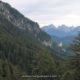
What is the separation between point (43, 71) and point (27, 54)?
394ft

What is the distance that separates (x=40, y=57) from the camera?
73188 millimetres

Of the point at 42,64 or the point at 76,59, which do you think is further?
the point at 42,64

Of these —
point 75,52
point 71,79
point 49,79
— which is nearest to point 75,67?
point 75,52

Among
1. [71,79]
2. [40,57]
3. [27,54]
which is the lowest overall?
[71,79]

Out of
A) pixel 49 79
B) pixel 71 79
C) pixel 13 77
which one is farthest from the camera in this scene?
pixel 13 77

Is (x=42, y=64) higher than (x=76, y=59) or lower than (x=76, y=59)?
higher

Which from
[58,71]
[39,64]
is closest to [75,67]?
[58,71]

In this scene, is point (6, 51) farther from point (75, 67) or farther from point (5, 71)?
point (75, 67)

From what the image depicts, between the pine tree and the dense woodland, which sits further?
the dense woodland

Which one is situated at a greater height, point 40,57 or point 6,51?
point 6,51

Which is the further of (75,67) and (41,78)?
(41,78)

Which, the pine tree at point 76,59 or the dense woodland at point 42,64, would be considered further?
the dense woodland at point 42,64

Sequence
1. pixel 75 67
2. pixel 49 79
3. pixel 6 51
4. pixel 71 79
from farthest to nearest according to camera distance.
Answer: pixel 6 51 → pixel 49 79 → pixel 71 79 → pixel 75 67

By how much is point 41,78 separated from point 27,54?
124178 mm
